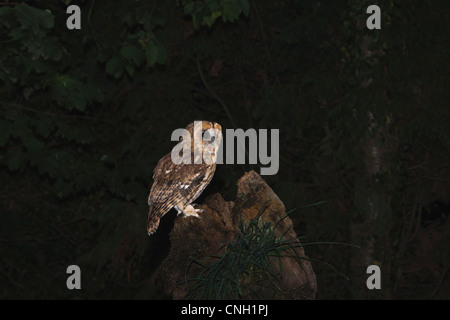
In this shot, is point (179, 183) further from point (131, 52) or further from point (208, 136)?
point (131, 52)

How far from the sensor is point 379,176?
7156mm

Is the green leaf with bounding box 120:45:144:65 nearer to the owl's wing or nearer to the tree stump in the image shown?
the owl's wing

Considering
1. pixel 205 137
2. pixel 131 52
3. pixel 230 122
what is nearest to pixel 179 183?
pixel 205 137

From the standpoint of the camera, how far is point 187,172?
158 inches

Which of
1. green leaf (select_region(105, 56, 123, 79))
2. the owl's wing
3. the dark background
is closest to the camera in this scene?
the owl's wing

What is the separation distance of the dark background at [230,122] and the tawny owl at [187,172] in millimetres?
1044

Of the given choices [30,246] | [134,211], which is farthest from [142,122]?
[30,246]

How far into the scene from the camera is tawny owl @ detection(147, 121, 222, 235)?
391cm

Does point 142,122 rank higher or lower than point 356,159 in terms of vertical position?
higher

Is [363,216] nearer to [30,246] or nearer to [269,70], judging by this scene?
[269,70]

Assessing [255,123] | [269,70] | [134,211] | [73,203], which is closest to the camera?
[134,211]

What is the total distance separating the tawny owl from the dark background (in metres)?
1.04

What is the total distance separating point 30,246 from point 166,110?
407cm

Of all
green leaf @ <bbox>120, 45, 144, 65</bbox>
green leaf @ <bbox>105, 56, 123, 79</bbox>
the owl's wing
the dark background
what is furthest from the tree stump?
green leaf @ <bbox>105, 56, 123, 79</bbox>
